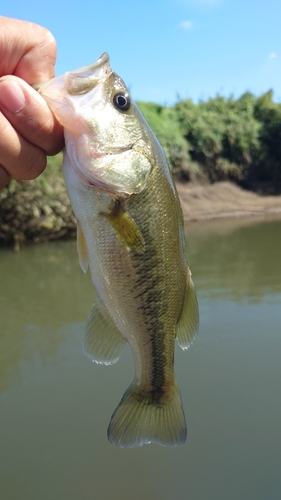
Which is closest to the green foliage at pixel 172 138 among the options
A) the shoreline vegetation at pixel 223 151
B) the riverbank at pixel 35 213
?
the shoreline vegetation at pixel 223 151

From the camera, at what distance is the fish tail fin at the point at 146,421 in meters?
1.66

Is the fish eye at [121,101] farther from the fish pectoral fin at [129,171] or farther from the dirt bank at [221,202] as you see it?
the dirt bank at [221,202]

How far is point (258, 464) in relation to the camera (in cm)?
260

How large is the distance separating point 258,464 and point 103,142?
214 cm

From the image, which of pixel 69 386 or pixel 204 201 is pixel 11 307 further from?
pixel 204 201

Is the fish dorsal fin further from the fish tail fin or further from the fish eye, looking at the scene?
the fish tail fin

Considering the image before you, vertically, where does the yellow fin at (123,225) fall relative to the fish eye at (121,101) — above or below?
below

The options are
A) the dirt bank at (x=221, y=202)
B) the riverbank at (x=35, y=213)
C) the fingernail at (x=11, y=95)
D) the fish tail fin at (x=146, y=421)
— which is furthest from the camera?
the dirt bank at (x=221, y=202)

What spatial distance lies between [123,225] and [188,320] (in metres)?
0.52

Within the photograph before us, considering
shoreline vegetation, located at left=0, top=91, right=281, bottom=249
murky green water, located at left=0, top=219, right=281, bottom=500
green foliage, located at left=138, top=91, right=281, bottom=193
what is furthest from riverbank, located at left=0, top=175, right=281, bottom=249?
green foliage, located at left=138, top=91, right=281, bottom=193

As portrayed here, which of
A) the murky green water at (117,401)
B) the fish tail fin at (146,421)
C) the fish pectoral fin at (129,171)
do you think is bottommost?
the murky green water at (117,401)

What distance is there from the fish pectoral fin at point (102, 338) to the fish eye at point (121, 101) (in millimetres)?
711

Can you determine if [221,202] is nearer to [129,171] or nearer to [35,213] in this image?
[35,213]

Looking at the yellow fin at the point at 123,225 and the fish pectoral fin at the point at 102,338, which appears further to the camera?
the fish pectoral fin at the point at 102,338
